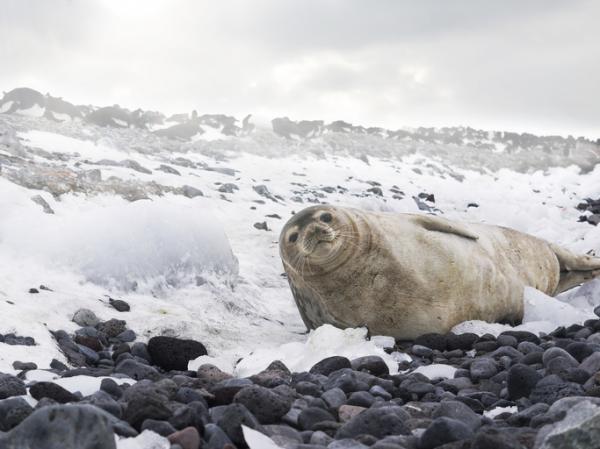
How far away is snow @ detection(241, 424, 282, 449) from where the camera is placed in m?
2.12

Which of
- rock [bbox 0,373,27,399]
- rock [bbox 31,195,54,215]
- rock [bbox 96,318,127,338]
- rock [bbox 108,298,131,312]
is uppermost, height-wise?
rock [bbox 31,195,54,215]

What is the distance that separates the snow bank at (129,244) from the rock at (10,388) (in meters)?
2.32

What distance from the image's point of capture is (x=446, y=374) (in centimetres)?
357

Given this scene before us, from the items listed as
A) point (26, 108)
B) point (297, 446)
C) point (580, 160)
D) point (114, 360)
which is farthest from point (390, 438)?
point (580, 160)

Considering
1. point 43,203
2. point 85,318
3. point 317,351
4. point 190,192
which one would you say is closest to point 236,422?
point 317,351

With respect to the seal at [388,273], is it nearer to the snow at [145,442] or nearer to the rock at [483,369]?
the rock at [483,369]

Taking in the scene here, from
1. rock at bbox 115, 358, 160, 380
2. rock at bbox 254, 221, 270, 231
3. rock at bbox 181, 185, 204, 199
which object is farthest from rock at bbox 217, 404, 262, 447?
rock at bbox 181, 185, 204, 199

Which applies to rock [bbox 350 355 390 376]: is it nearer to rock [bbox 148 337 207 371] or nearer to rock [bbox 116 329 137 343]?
rock [bbox 148 337 207 371]

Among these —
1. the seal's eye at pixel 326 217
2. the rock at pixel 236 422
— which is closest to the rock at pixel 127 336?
the seal's eye at pixel 326 217

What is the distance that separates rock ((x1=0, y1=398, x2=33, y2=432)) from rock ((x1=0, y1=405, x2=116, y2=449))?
0.46 m

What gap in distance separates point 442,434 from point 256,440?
530mm

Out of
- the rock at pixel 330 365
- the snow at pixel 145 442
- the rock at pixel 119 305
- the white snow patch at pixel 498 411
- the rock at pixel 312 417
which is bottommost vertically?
the rock at pixel 119 305

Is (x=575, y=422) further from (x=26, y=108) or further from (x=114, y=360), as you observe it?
(x=26, y=108)

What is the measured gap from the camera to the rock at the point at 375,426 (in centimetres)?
227
